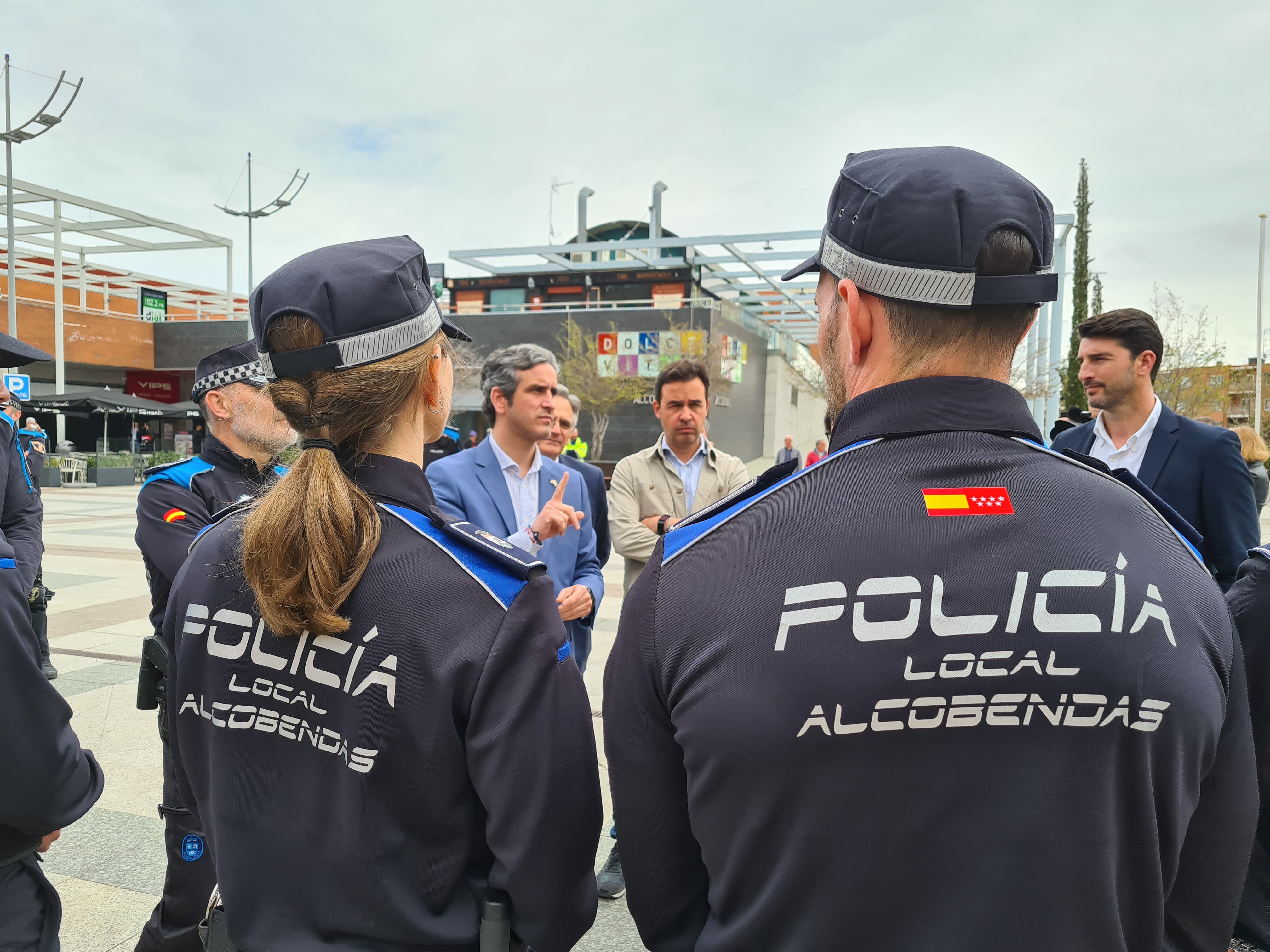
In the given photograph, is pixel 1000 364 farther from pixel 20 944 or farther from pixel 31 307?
pixel 31 307

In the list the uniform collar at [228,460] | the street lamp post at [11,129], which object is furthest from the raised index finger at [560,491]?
the street lamp post at [11,129]

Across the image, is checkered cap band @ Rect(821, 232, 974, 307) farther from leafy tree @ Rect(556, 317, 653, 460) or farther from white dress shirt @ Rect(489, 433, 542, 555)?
leafy tree @ Rect(556, 317, 653, 460)

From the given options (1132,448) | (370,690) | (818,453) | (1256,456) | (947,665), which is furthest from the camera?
(818,453)

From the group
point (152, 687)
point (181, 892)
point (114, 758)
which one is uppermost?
point (152, 687)

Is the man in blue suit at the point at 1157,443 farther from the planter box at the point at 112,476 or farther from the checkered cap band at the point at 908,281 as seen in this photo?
the planter box at the point at 112,476

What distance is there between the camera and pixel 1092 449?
149 inches

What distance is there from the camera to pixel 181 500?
9.62 ft

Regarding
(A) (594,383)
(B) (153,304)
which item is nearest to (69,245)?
(B) (153,304)

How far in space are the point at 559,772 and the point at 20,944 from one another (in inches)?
50.4

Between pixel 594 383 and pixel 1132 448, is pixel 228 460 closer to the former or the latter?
pixel 1132 448

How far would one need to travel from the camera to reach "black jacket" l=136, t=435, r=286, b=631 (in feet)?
9.25

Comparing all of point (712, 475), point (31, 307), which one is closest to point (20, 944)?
point (712, 475)

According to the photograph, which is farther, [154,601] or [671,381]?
[671,381]

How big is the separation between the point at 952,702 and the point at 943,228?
63cm
